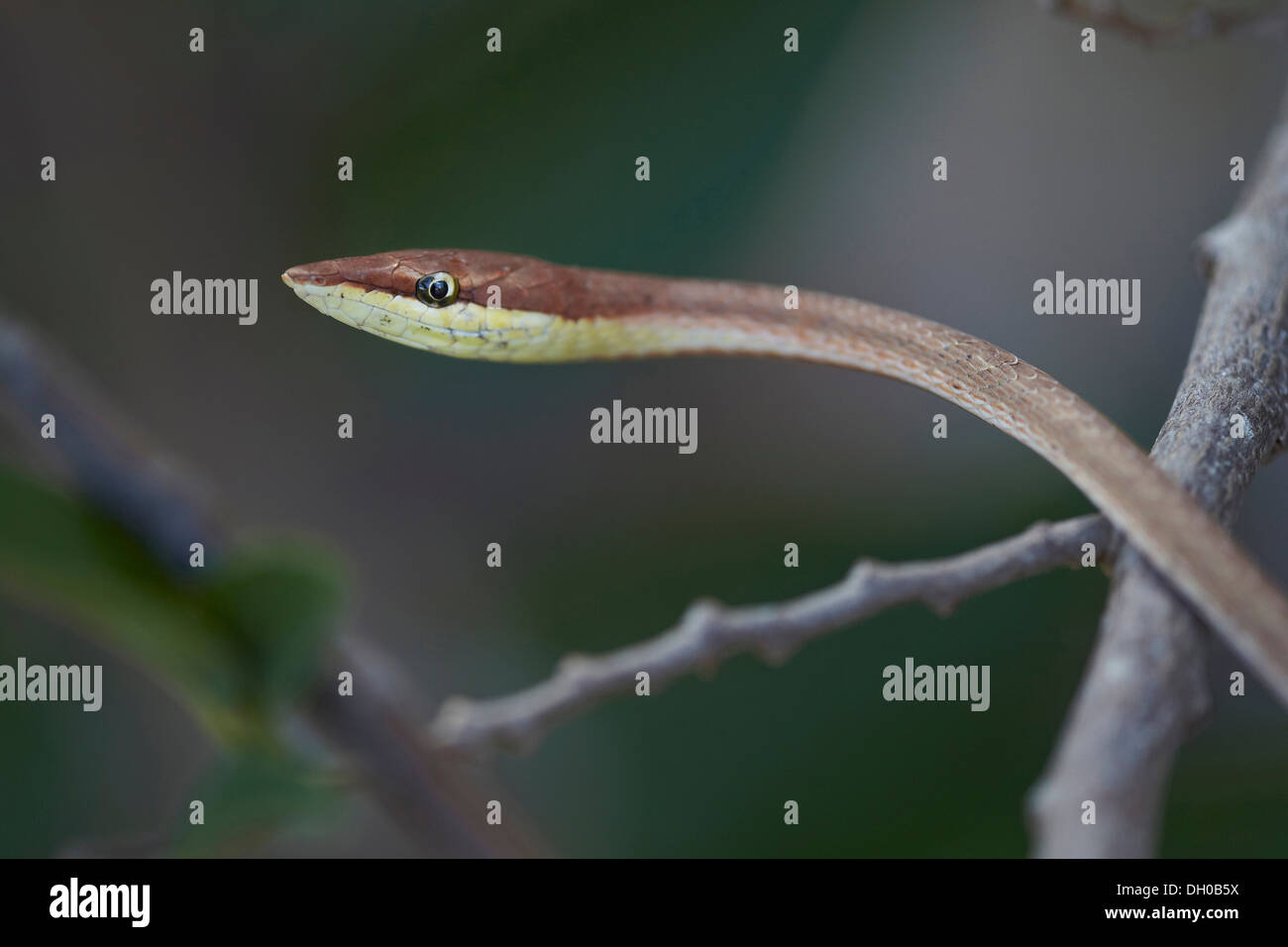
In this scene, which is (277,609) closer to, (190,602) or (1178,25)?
(190,602)

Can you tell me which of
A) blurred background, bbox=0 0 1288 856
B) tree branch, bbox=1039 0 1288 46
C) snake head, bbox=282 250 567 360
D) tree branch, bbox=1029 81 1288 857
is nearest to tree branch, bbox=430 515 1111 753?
tree branch, bbox=1029 81 1288 857

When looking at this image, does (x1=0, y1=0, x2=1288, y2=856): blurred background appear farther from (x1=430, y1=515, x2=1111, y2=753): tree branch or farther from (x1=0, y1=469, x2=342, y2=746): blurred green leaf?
(x1=0, y1=469, x2=342, y2=746): blurred green leaf

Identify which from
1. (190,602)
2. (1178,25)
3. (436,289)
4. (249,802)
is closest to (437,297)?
(436,289)

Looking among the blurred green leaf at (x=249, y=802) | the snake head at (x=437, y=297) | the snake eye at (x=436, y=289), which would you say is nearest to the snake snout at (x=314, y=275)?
the snake head at (x=437, y=297)

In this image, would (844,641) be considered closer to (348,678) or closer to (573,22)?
(348,678)

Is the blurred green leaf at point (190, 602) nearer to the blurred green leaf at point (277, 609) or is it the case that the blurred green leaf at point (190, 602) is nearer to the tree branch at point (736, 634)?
the blurred green leaf at point (277, 609)

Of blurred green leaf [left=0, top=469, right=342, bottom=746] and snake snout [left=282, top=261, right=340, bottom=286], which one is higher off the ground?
snake snout [left=282, top=261, right=340, bottom=286]
